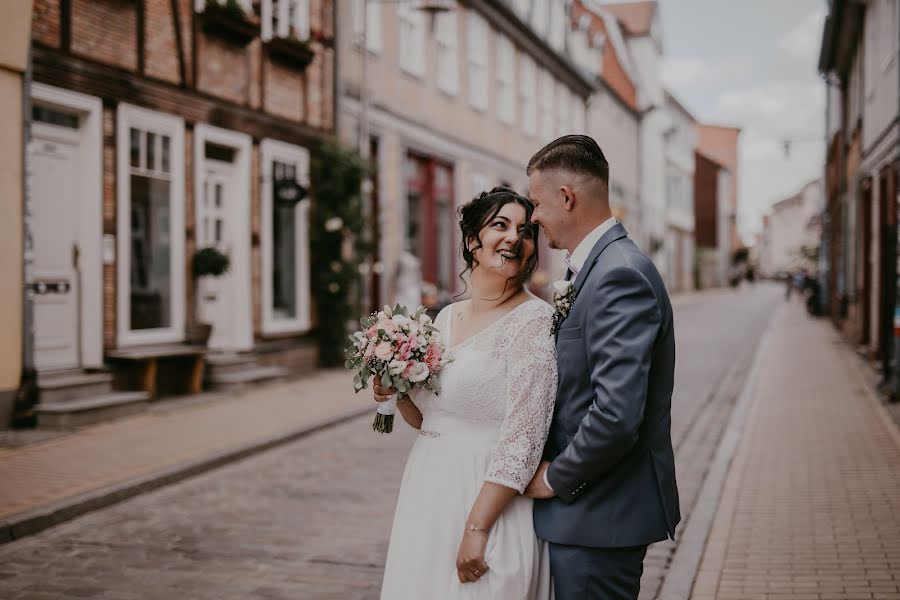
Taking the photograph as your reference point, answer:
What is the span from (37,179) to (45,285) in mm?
1132

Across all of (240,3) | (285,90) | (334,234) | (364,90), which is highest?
(240,3)

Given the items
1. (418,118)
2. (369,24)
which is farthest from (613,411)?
(418,118)

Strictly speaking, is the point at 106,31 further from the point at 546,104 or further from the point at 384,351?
the point at 546,104

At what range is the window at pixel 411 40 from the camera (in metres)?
19.9

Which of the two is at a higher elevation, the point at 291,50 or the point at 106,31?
the point at 291,50

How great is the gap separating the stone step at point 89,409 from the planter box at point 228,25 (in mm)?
→ 5127

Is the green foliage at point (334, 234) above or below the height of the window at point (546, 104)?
below

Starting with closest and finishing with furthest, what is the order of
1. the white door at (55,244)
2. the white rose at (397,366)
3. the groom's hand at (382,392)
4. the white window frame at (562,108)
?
the white rose at (397,366)
the groom's hand at (382,392)
the white door at (55,244)
the white window frame at (562,108)

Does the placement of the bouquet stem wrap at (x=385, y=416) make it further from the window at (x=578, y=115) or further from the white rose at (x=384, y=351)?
the window at (x=578, y=115)

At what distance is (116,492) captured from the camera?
7328 millimetres

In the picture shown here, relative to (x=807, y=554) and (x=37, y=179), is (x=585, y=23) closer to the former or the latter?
(x=37, y=179)

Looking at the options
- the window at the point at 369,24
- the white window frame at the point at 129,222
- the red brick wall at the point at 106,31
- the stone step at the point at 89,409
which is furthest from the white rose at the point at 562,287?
the window at the point at 369,24

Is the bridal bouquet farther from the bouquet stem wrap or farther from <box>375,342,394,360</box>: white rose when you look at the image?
the bouquet stem wrap

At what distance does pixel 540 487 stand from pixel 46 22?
9.41 m
